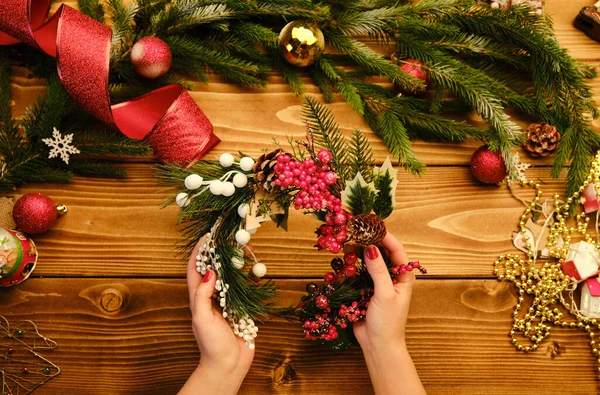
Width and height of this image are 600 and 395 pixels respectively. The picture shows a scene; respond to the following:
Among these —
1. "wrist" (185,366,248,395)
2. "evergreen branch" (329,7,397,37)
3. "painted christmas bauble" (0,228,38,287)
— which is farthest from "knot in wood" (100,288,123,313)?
"evergreen branch" (329,7,397,37)

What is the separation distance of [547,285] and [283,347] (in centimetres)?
55

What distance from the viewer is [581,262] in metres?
1.02

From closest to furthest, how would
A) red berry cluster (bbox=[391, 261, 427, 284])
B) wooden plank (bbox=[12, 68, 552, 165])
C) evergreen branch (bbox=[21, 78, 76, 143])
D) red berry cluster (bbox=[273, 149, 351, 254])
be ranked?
red berry cluster (bbox=[273, 149, 351, 254]) → red berry cluster (bbox=[391, 261, 427, 284]) → evergreen branch (bbox=[21, 78, 76, 143]) → wooden plank (bbox=[12, 68, 552, 165])

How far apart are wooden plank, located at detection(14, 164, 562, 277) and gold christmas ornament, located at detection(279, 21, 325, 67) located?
313 millimetres

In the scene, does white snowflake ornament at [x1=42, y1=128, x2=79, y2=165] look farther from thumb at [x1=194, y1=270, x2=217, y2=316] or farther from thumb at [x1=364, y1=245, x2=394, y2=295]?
thumb at [x1=364, y1=245, x2=394, y2=295]

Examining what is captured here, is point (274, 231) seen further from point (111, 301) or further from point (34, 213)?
point (34, 213)

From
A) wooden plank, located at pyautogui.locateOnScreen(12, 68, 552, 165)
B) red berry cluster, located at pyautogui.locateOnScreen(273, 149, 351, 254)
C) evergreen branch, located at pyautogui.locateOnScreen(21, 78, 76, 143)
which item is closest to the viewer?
red berry cluster, located at pyautogui.locateOnScreen(273, 149, 351, 254)

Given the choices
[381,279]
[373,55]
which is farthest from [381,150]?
[381,279]

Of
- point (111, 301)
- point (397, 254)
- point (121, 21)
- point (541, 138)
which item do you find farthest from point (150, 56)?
point (541, 138)

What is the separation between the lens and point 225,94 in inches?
42.5

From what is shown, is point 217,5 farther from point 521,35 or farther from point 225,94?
point 521,35

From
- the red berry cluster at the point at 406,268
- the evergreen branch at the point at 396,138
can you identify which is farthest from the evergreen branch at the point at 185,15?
the red berry cluster at the point at 406,268

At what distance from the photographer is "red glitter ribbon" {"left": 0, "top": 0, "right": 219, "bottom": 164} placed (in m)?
0.92

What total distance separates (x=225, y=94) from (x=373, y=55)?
0.32 meters
